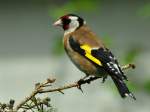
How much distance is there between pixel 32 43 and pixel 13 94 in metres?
0.71

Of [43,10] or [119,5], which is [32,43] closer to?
[43,10]

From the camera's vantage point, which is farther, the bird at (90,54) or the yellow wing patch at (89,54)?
the yellow wing patch at (89,54)

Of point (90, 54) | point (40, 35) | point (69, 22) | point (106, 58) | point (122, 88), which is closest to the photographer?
point (122, 88)

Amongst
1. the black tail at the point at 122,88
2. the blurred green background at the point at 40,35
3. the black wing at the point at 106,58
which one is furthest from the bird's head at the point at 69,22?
the blurred green background at the point at 40,35

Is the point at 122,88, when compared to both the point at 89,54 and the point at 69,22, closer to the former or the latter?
the point at 89,54

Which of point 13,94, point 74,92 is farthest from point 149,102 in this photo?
point 13,94

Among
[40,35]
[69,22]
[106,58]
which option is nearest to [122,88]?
[106,58]

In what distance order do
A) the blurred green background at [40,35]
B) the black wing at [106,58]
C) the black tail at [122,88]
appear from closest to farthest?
the black tail at [122,88], the black wing at [106,58], the blurred green background at [40,35]

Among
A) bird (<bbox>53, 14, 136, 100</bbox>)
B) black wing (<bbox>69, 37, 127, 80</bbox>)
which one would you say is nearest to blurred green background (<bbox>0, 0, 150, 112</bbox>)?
bird (<bbox>53, 14, 136, 100</bbox>)

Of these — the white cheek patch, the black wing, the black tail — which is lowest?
the black tail

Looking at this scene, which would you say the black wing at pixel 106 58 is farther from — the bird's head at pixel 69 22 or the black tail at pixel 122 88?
the bird's head at pixel 69 22

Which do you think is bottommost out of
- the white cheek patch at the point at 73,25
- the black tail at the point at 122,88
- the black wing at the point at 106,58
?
the black tail at the point at 122,88

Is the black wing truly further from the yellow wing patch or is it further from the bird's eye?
the bird's eye

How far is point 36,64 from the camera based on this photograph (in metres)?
8.86
